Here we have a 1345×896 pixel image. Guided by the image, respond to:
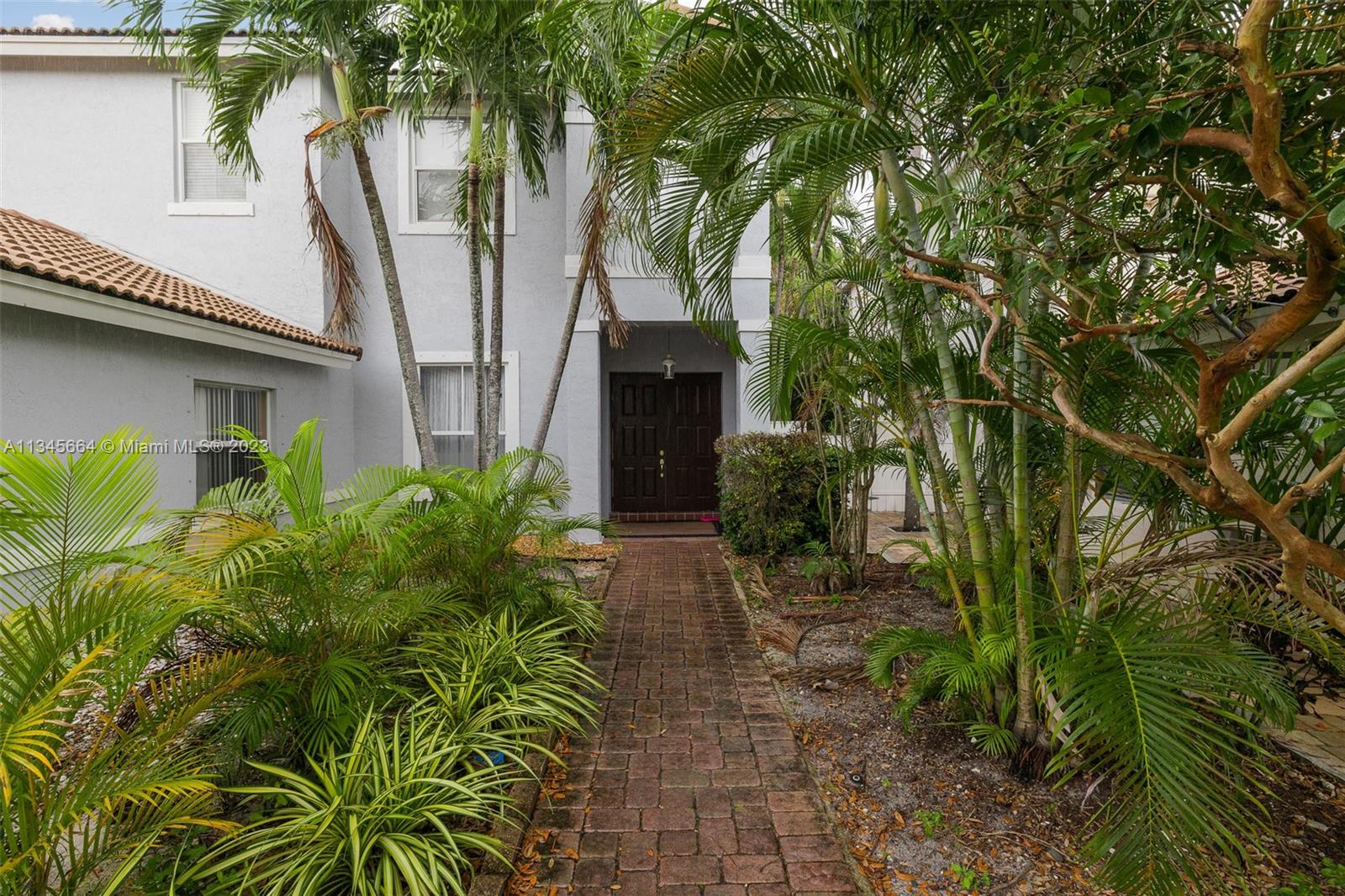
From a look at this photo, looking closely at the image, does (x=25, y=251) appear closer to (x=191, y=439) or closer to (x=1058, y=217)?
(x=191, y=439)

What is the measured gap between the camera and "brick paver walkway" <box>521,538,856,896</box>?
2.57 m

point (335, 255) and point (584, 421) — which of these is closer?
point (335, 255)

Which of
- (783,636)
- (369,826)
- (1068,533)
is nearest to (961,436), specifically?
(1068,533)

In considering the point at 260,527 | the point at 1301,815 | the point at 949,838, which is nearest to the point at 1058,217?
the point at 949,838

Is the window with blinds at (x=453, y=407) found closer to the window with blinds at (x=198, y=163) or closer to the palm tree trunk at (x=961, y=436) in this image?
the window with blinds at (x=198, y=163)

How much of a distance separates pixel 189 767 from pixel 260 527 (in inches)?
38.1

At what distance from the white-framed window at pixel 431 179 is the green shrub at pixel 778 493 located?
15.7 feet

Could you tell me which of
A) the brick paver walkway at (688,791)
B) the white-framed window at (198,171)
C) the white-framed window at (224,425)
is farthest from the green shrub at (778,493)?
the white-framed window at (198,171)

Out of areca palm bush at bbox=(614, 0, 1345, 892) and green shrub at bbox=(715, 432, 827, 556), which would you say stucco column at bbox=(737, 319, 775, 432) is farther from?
areca palm bush at bbox=(614, 0, 1345, 892)

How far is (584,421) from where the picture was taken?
9195 mm

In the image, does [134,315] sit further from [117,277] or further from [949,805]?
[949,805]

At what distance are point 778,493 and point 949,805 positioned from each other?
4829mm

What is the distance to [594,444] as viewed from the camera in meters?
9.21

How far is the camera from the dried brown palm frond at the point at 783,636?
→ 4824mm
